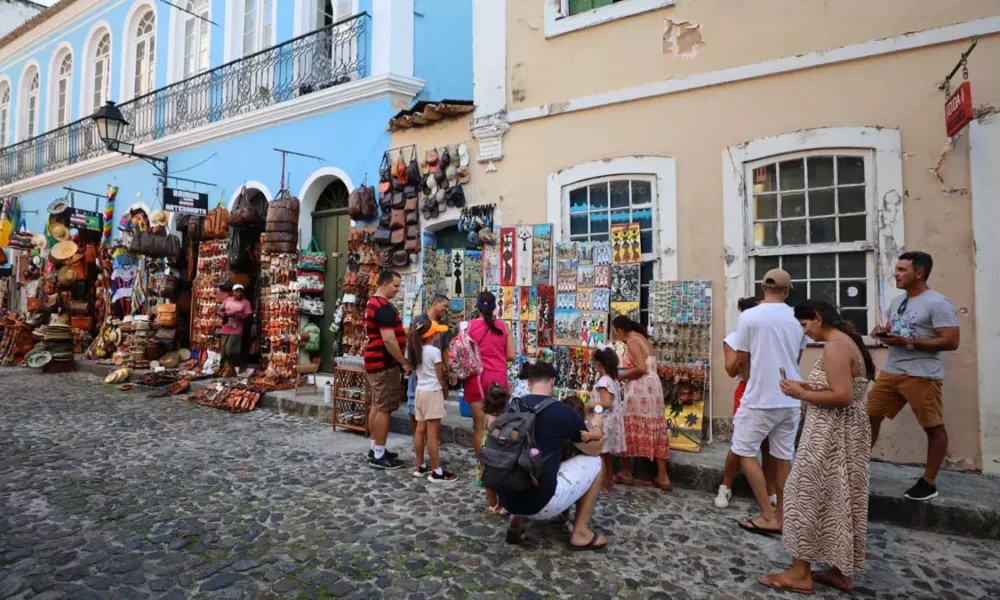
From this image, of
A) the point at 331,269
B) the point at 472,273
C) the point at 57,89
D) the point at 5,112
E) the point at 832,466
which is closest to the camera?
the point at 832,466

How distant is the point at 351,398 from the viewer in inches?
276

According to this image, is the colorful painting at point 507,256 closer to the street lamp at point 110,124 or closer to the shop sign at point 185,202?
the shop sign at point 185,202

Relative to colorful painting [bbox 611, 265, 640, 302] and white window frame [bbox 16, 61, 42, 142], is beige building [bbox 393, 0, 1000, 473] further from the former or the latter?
white window frame [bbox 16, 61, 42, 142]

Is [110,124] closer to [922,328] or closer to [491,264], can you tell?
[491,264]

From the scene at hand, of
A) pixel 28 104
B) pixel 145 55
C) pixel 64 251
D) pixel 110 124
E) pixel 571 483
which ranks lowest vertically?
pixel 571 483

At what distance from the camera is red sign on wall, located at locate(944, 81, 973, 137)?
4.45 metres

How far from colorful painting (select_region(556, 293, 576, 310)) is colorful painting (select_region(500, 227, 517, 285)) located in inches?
25.6

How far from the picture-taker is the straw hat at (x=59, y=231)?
551 inches

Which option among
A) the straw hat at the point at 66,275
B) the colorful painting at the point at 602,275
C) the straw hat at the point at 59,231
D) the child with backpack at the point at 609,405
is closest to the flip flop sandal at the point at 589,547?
the child with backpack at the point at 609,405

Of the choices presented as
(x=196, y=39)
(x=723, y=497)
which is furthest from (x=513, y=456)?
(x=196, y=39)

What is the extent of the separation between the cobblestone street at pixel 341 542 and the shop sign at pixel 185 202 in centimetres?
529

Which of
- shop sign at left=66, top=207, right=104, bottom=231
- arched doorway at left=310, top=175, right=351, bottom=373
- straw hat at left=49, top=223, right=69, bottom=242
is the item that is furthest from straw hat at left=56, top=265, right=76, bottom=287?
arched doorway at left=310, top=175, right=351, bottom=373

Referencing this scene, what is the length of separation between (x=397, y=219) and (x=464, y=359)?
3.64 m

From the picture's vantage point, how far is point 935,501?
4.09m
